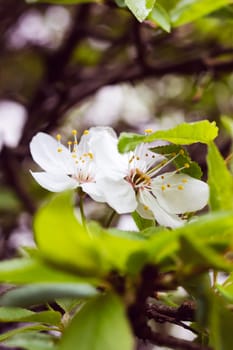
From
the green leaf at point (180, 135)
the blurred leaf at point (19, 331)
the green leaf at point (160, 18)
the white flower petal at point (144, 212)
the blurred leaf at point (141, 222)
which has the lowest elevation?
the blurred leaf at point (19, 331)

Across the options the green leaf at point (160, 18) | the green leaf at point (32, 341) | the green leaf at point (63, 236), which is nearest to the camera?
the green leaf at point (63, 236)

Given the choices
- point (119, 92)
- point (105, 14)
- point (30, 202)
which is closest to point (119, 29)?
point (105, 14)

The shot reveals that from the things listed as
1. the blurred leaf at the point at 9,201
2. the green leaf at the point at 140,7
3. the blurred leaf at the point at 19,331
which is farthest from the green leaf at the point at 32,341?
the blurred leaf at the point at 9,201

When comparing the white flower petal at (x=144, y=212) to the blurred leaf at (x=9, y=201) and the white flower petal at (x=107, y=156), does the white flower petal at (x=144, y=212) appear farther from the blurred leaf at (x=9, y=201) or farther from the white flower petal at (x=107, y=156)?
the blurred leaf at (x=9, y=201)

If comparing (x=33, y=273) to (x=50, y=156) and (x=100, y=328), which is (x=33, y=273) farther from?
(x=50, y=156)

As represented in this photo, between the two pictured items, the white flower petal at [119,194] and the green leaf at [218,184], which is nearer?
the green leaf at [218,184]

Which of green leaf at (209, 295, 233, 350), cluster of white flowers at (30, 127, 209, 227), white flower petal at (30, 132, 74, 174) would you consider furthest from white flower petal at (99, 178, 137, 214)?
green leaf at (209, 295, 233, 350)

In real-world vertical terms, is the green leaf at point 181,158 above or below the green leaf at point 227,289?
above
